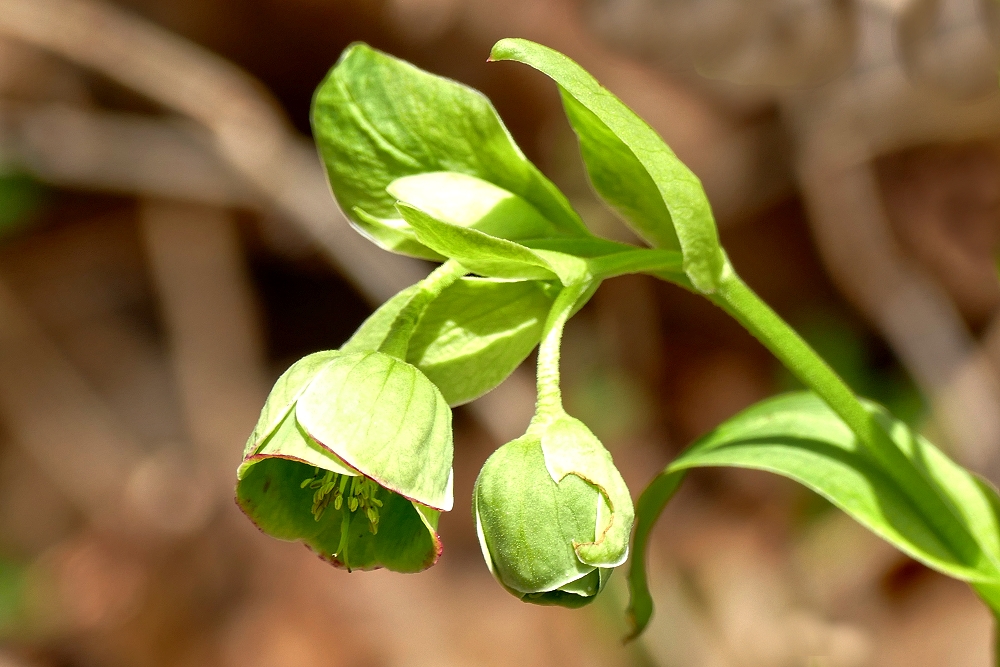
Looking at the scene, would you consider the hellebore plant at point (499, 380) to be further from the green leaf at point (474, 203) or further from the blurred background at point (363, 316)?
the blurred background at point (363, 316)

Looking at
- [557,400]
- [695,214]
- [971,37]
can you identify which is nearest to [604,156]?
[695,214]

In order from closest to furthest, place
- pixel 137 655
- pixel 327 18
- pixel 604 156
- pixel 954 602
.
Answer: pixel 604 156 → pixel 954 602 → pixel 137 655 → pixel 327 18

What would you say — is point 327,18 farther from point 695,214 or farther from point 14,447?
point 695,214

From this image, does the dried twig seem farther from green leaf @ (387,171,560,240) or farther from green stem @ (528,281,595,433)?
green stem @ (528,281,595,433)

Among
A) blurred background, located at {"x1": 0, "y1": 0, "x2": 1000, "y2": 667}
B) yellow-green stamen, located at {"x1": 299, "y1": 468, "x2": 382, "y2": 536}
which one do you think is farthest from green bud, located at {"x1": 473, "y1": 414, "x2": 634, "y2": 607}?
blurred background, located at {"x1": 0, "y1": 0, "x2": 1000, "y2": 667}

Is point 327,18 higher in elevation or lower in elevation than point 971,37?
lower
